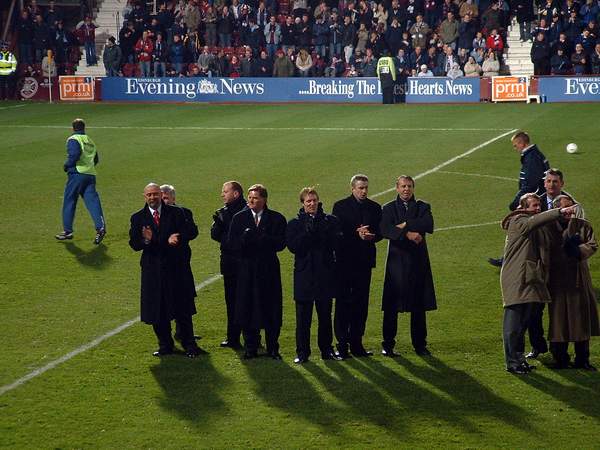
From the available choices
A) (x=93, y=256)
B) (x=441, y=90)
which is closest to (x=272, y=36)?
(x=441, y=90)

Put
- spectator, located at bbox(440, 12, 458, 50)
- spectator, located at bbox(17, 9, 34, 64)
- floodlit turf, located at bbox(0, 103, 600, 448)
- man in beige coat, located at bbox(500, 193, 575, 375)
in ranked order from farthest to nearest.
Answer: spectator, located at bbox(17, 9, 34, 64) → spectator, located at bbox(440, 12, 458, 50) → man in beige coat, located at bbox(500, 193, 575, 375) → floodlit turf, located at bbox(0, 103, 600, 448)

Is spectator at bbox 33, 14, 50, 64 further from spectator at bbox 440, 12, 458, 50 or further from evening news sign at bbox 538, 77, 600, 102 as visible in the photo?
evening news sign at bbox 538, 77, 600, 102

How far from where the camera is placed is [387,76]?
41750 mm

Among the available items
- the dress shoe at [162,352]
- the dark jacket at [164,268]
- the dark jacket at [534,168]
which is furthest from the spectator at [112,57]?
the dress shoe at [162,352]

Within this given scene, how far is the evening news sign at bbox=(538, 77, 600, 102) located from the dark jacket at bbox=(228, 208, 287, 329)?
98.2 feet

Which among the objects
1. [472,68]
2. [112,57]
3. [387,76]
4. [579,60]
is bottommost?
[387,76]

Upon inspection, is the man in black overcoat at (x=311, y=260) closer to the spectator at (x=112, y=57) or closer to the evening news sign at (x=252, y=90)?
the evening news sign at (x=252, y=90)

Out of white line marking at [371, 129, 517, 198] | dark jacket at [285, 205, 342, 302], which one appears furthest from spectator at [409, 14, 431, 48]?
dark jacket at [285, 205, 342, 302]

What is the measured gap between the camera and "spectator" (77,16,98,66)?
162ft

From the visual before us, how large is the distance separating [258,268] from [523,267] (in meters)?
2.75

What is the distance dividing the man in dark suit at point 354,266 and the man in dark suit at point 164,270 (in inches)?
63.4

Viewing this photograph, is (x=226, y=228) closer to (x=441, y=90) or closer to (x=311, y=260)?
(x=311, y=260)

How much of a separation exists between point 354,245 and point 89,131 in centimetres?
2341

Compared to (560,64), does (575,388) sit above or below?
below
